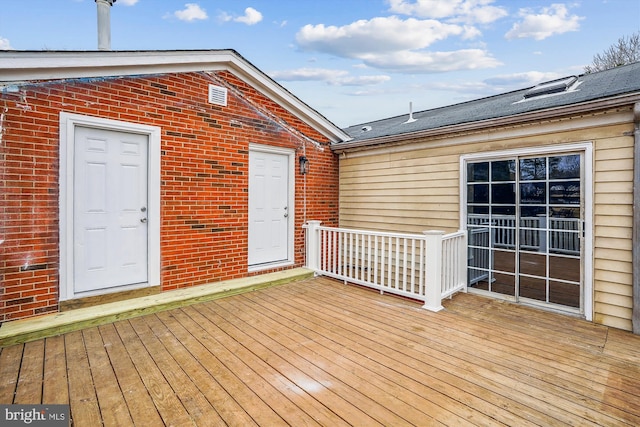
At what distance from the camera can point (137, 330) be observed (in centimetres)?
315

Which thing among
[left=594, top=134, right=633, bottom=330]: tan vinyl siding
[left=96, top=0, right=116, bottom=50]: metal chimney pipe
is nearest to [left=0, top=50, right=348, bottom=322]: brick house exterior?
[left=96, top=0, right=116, bottom=50]: metal chimney pipe

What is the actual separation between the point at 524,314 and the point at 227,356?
129 inches

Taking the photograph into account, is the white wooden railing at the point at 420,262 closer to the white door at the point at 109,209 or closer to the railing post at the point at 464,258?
the railing post at the point at 464,258

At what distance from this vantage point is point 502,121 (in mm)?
3881

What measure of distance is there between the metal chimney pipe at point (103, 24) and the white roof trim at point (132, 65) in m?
1.11

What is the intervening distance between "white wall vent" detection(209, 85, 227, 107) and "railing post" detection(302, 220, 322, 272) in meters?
2.31

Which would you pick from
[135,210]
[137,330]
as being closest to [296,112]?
[135,210]

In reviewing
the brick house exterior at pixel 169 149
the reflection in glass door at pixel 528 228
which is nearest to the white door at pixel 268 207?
the brick house exterior at pixel 169 149

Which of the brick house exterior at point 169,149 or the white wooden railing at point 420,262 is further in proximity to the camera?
the white wooden railing at point 420,262

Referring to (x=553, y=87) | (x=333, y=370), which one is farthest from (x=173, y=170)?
(x=553, y=87)

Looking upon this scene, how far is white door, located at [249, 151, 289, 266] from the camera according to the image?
4.98 metres

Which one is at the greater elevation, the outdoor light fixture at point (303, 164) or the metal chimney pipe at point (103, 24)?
the metal chimney pipe at point (103, 24)

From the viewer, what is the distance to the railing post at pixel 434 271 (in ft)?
12.5

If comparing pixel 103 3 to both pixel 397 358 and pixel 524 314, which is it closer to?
pixel 397 358
